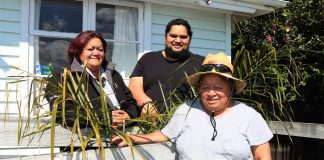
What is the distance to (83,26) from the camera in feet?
17.8

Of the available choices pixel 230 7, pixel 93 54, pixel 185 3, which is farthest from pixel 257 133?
pixel 230 7

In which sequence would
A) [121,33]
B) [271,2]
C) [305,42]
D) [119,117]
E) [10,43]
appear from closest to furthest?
[119,117] < [10,43] < [121,33] < [271,2] < [305,42]

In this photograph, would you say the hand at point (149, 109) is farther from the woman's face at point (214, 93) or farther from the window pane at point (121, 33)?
the window pane at point (121, 33)

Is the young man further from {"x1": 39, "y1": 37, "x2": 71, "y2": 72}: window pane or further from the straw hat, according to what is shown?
{"x1": 39, "y1": 37, "x2": 71, "y2": 72}: window pane

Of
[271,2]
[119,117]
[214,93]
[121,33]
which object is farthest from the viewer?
[271,2]

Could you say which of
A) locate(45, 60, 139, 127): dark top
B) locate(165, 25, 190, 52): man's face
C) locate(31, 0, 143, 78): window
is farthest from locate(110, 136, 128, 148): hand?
locate(31, 0, 143, 78): window

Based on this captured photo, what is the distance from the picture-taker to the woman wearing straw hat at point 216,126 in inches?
78.2

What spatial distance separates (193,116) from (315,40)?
18.1 ft

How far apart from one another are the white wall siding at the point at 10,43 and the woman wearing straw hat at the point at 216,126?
338cm

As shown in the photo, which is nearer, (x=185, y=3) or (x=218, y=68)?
(x=218, y=68)

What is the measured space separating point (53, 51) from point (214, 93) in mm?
3654

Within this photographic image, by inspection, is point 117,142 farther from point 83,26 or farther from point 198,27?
point 198,27

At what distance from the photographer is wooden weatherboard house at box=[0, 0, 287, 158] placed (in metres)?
5.00

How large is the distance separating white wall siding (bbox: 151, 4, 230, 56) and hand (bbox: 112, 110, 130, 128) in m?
3.42
